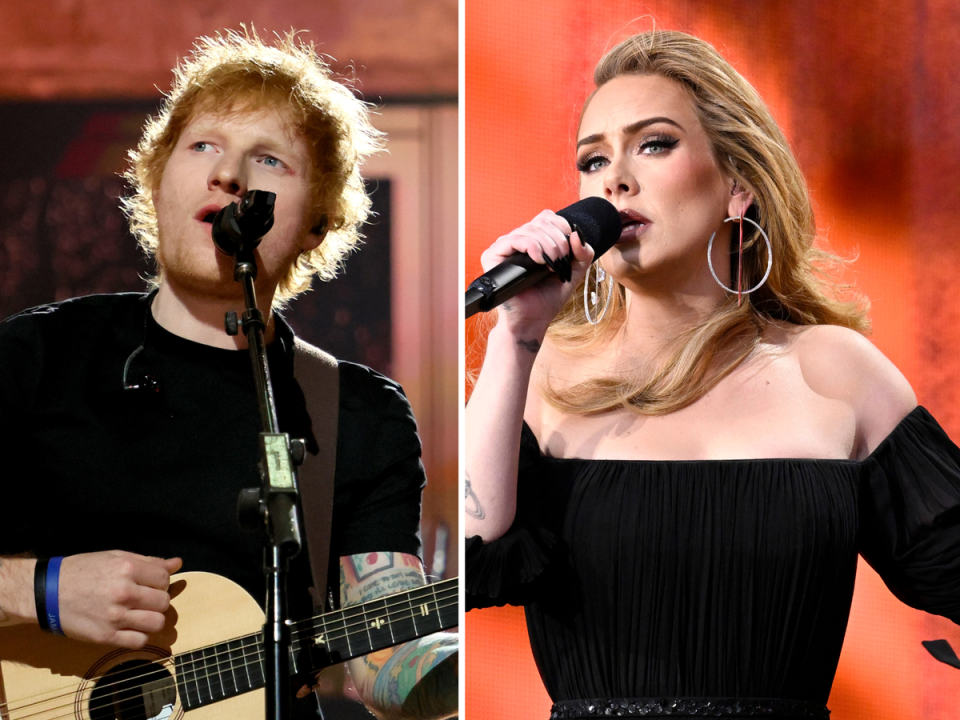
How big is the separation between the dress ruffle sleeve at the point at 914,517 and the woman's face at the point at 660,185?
457 mm

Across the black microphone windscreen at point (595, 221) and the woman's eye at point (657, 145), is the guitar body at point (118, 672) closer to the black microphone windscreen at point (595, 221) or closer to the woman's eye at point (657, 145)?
the black microphone windscreen at point (595, 221)

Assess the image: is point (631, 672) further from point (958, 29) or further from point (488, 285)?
point (958, 29)

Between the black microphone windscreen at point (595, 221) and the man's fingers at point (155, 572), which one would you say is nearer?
the black microphone windscreen at point (595, 221)

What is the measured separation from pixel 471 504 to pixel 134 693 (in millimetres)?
658

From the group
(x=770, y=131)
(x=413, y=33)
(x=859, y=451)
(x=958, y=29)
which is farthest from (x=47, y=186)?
(x=958, y=29)

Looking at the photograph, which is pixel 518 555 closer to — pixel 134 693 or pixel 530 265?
pixel 530 265

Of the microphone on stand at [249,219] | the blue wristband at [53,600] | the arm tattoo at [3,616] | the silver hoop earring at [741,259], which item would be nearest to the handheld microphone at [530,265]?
the silver hoop earring at [741,259]

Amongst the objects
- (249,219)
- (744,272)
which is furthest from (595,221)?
(249,219)

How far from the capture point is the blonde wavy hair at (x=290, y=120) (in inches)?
75.9

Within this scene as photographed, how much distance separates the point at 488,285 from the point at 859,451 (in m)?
0.81

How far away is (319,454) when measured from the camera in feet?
6.31

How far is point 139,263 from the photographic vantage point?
6.32 ft

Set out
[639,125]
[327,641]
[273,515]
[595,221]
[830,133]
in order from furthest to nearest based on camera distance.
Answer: [830,133], [639,125], [327,641], [595,221], [273,515]

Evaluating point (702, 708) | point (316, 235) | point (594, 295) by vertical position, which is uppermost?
point (316, 235)
